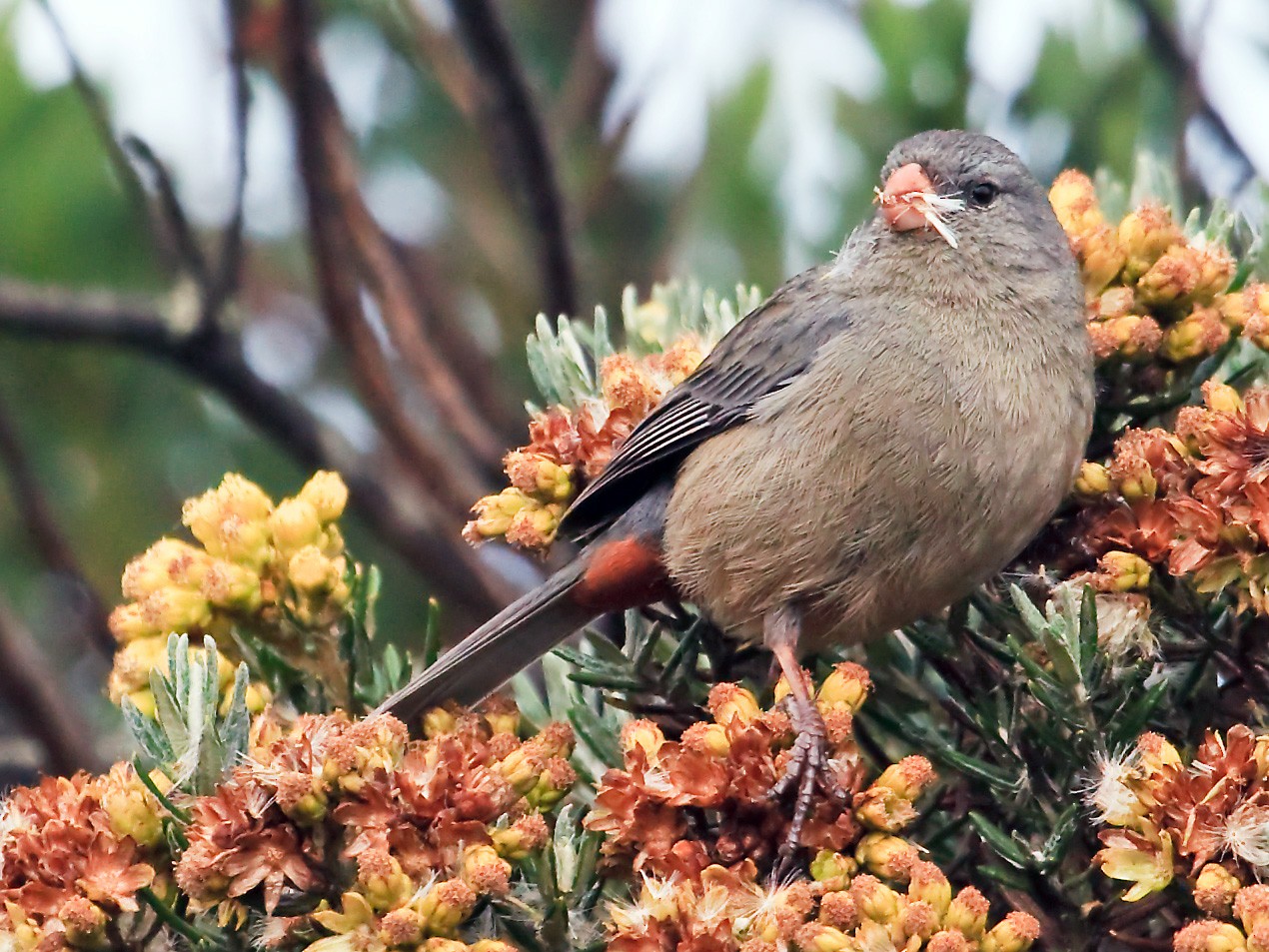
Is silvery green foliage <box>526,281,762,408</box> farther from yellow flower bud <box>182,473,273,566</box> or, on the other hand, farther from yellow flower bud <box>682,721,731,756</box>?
yellow flower bud <box>682,721,731,756</box>

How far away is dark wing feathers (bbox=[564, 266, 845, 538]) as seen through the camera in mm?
3479

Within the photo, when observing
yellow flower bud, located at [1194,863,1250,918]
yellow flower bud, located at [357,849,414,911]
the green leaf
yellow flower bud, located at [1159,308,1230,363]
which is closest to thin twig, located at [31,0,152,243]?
yellow flower bud, located at [357,849,414,911]

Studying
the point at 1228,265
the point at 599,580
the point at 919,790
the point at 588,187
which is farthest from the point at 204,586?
the point at 588,187

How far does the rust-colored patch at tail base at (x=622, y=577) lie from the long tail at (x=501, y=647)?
21mm

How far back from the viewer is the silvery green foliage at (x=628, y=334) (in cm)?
346

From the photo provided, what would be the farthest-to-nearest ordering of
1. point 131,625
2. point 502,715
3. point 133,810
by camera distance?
point 131,625 < point 502,715 < point 133,810

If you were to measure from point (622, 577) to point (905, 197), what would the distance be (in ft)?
3.51

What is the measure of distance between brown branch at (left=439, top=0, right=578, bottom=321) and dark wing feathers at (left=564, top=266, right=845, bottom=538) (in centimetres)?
80

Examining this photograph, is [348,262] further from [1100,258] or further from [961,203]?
[1100,258]

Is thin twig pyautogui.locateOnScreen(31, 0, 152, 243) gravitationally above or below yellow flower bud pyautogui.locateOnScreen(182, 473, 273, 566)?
above

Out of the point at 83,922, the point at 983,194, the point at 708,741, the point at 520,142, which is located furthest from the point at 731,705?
the point at 520,142

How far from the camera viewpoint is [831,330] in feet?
12.2

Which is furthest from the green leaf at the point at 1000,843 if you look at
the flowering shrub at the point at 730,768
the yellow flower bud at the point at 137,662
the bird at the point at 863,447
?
the yellow flower bud at the point at 137,662

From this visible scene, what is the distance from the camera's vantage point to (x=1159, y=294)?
3.10 metres
